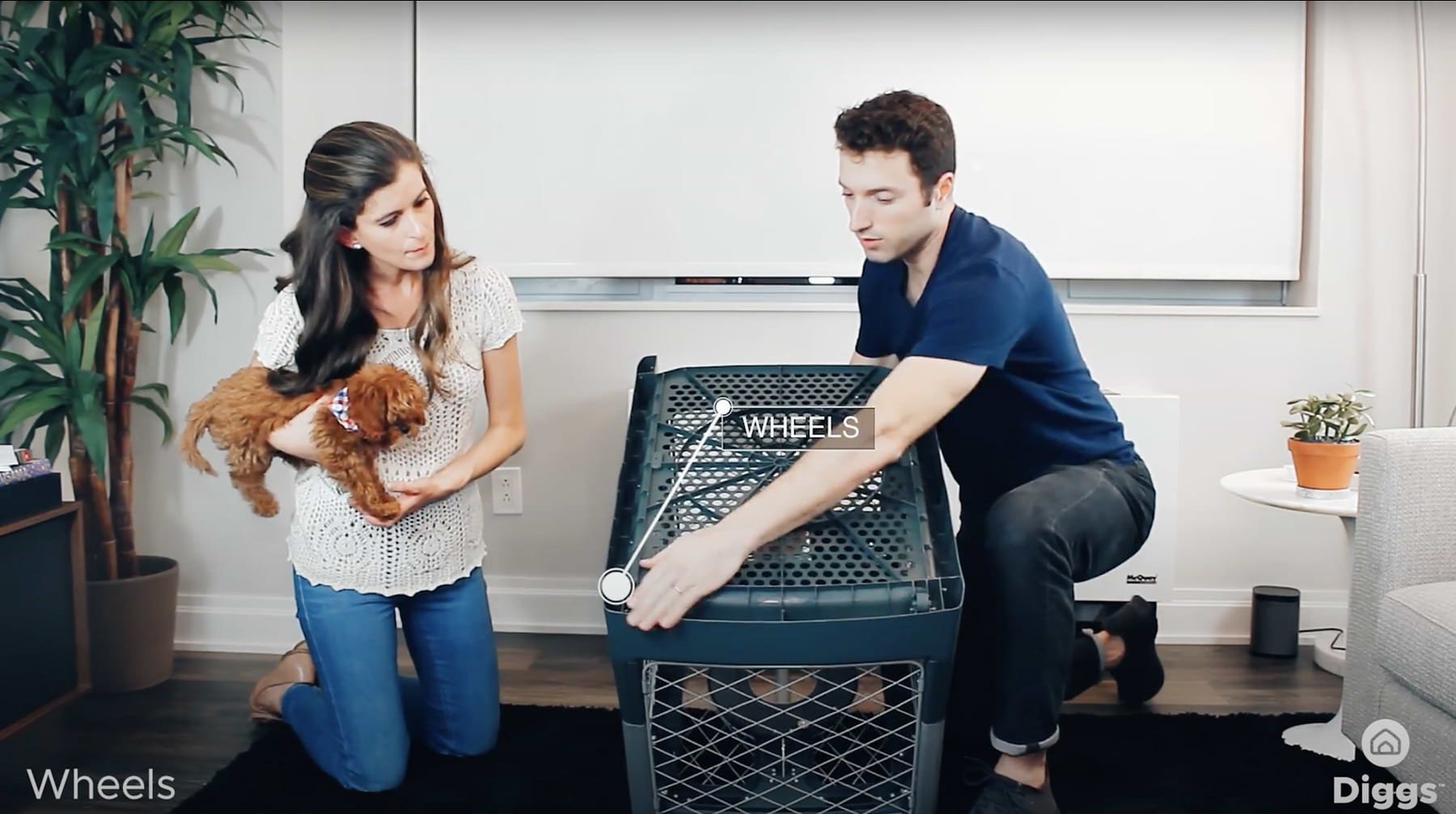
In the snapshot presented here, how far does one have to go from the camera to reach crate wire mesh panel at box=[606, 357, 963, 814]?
1.26 metres

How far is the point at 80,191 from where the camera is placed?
220 centimetres

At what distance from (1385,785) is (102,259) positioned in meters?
2.40

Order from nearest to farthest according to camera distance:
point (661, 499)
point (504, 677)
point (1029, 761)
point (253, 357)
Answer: point (661, 499), point (1029, 761), point (253, 357), point (504, 677)

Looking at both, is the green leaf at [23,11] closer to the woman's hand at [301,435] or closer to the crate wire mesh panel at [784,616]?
the woman's hand at [301,435]

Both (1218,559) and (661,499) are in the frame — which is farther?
(1218,559)

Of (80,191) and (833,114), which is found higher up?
(833,114)

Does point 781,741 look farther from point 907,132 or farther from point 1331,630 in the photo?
point 1331,630

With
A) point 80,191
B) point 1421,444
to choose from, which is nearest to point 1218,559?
point 1421,444

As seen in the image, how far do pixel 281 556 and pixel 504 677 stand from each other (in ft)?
2.17

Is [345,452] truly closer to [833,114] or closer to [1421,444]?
[833,114]

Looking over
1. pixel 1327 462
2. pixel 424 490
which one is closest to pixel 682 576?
pixel 424 490

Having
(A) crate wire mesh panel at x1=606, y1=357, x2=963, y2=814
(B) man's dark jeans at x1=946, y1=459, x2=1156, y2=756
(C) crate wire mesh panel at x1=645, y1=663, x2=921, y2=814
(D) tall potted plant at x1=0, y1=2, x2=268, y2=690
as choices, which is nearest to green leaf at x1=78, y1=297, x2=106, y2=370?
(D) tall potted plant at x1=0, y1=2, x2=268, y2=690

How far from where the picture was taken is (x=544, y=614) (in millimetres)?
2664

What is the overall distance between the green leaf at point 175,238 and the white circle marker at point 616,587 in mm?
1496
